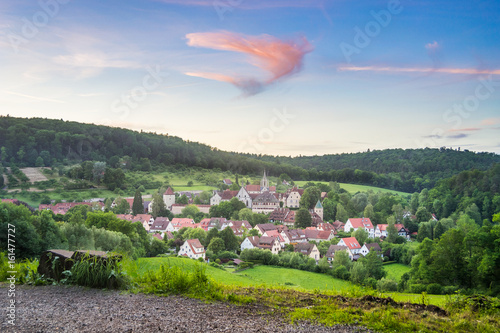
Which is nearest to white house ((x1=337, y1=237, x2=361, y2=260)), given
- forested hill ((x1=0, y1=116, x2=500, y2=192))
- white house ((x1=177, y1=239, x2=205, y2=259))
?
white house ((x1=177, y1=239, x2=205, y2=259))

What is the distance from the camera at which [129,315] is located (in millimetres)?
4711

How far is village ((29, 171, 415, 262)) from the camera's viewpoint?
48250mm

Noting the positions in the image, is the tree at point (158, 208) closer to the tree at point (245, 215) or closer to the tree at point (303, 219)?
the tree at point (245, 215)

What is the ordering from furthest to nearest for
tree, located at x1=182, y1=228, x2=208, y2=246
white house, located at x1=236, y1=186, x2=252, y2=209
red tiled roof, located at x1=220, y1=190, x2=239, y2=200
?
white house, located at x1=236, y1=186, x2=252, y2=209, red tiled roof, located at x1=220, y1=190, x2=239, y2=200, tree, located at x1=182, y1=228, x2=208, y2=246

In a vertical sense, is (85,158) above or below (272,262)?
above

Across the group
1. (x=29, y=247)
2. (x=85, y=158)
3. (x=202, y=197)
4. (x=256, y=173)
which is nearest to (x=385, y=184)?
(x=256, y=173)

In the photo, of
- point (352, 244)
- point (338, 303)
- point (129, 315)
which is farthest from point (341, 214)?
point (129, 315)

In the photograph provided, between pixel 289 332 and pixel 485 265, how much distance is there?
1778 cm

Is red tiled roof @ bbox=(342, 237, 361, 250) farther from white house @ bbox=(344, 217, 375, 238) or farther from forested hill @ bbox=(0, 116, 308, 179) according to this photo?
forested hill @ bbox=(0, 116, 308, 179)

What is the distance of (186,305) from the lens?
5.22m

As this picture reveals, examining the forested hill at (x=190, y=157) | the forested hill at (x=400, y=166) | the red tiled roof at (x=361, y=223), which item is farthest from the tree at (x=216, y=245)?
the forested hill at (x=400, y=166)

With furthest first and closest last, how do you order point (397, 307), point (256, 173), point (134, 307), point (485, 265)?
point (256, 173) < point (485, 265) < point (397, 307) < point (134, 307)

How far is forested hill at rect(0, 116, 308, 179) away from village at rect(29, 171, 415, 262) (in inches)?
1145

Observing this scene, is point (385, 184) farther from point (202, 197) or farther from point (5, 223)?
point (5, 223)
